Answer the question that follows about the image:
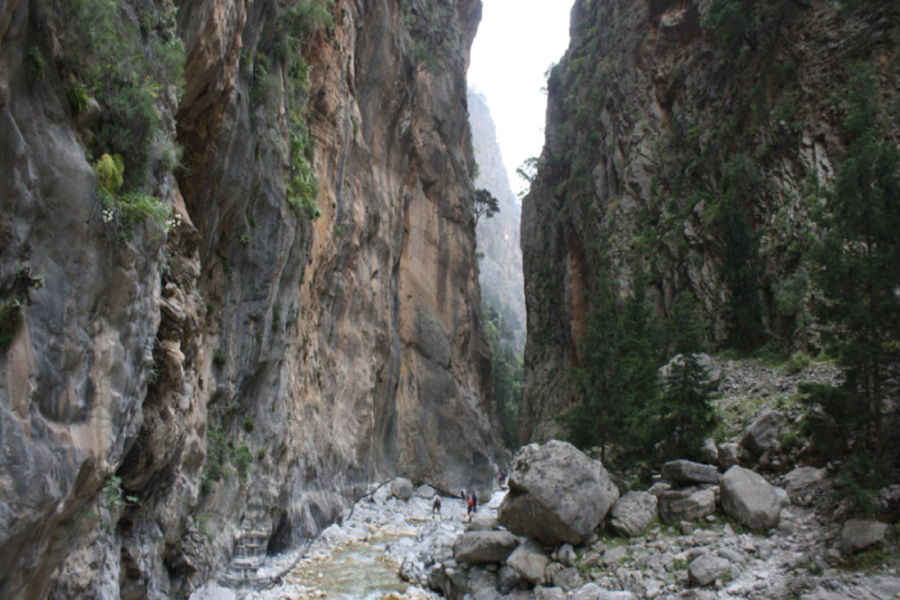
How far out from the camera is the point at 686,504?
1199 cm

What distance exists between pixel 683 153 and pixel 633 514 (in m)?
22.3

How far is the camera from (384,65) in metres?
26.2

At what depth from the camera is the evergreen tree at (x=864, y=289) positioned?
9625 mm

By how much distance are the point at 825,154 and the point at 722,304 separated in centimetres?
673

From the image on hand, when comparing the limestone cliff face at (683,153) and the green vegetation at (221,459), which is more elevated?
the limestone cliff face at (683,153)

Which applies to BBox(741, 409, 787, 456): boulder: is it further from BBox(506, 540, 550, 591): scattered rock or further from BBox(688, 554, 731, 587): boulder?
BBox(506, 540, 550, 591): scattered rock

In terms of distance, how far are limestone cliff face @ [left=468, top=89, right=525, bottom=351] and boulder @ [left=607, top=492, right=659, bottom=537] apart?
8927 cm

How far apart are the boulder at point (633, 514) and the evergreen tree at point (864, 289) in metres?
3.95

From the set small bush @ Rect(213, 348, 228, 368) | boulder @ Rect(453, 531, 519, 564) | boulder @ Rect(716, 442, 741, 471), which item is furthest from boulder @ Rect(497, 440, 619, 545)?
small bush @ Rect(213, 348, 228, 368)

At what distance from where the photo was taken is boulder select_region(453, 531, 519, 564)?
44.7 feet

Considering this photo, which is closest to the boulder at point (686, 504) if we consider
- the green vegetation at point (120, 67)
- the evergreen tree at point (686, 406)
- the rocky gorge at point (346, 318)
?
the rocky gorge at point (346, 318)

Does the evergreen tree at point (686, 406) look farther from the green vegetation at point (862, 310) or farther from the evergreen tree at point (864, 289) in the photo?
the evergreen tree at point (864, 289)

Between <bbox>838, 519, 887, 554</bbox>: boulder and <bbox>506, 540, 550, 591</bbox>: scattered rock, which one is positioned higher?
<bbox>838, 519, 887, 554</bbox>: boulder

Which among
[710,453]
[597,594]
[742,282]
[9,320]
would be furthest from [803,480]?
[9,320]
